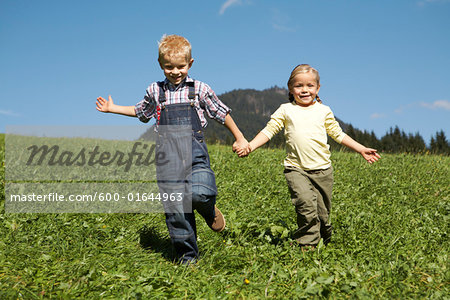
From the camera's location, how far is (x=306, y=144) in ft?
14.5

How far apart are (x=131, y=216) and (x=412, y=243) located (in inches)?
172

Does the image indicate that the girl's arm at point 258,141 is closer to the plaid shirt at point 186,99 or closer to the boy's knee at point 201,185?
the plaid shirt at point 186,99

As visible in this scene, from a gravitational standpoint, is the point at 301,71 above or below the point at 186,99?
above

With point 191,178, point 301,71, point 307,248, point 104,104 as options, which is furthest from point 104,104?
point 307,248

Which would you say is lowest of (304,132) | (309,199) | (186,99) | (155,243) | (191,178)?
(155,243)

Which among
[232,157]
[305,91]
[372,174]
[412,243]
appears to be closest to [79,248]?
[305,91]

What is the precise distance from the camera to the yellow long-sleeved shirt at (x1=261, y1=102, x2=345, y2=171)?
4.42 meters

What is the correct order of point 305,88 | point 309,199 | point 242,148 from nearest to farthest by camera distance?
point 242,148
point 309,199
point 305,88

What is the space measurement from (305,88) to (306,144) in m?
0.71

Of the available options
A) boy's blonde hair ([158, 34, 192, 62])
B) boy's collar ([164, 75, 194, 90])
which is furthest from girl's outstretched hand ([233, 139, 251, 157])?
boy's blonde hair ([158, 34, 192, 62])

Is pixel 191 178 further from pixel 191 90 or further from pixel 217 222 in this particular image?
pixel 191 90

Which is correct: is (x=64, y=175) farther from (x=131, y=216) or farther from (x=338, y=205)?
(x=338, y=205)

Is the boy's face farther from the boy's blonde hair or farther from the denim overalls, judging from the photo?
the denim overalls

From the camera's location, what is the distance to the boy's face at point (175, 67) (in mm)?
3924
